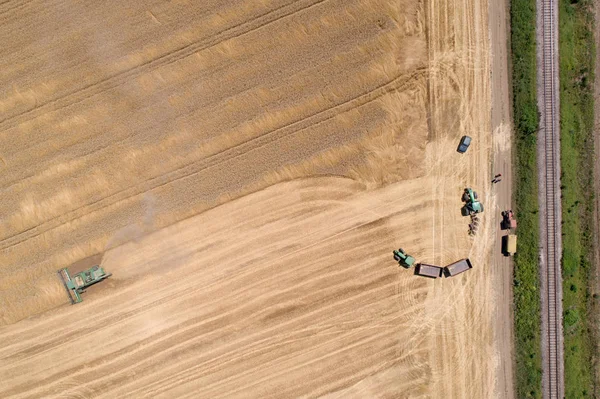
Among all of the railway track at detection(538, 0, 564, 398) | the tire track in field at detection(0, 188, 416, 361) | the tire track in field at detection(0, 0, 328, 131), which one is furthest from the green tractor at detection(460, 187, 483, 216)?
the tire track in field at detection(0, 0, 328, 131)

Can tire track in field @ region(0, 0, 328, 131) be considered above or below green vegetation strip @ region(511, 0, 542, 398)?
above

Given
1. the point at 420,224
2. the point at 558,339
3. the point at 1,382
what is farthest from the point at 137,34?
the point at 558,339

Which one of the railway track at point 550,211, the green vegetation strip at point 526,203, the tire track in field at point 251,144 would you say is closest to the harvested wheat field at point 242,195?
the tire track in field at point 251,144

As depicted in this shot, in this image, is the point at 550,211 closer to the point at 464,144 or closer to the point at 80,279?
the point at 464,144

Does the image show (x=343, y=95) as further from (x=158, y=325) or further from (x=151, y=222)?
(x=158, y=325)

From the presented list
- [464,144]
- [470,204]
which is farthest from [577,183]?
[464,144]

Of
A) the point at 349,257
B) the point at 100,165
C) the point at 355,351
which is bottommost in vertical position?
the point at 355,351

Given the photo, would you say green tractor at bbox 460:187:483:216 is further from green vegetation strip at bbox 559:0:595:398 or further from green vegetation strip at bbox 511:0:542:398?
green vegetation strip at bbox 559:0:595:398
